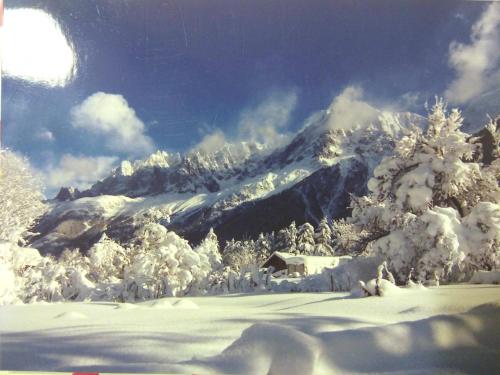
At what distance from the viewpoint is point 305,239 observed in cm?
414

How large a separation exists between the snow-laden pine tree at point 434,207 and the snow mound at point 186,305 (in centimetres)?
164

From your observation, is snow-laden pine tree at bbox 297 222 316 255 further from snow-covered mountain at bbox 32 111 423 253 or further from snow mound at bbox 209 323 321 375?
snow mound at bbox 209 323 321 375

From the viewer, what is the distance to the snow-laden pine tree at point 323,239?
14.0 ft

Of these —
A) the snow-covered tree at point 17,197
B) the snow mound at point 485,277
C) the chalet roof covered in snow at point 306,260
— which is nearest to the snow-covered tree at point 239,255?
the chalet roof covered in snow at point 306,260

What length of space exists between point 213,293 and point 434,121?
248 cm

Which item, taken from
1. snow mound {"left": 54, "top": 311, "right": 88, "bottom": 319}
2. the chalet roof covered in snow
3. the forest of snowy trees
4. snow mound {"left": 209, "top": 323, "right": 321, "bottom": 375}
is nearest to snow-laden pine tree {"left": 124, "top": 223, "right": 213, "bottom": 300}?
the forest of snowy trees

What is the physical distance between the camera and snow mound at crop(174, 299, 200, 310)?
401 cm

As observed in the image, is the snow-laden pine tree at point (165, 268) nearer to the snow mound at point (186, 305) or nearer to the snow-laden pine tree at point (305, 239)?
the snow mound at point (186, 305)

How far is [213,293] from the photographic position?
4.18 meters

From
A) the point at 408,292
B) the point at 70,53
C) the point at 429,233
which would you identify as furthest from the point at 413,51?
→ the point at 70,53

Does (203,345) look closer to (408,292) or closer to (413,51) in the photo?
(408,292)

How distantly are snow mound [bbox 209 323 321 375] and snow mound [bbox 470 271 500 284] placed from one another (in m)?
1.53

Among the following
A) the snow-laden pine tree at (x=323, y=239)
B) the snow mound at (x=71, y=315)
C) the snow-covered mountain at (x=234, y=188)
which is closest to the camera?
the snow mound at (x=71, y=315)

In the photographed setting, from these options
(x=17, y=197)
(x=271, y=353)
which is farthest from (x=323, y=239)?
(x=17, y=197)
